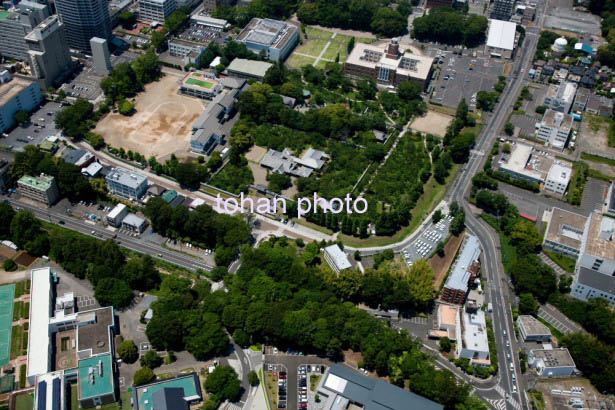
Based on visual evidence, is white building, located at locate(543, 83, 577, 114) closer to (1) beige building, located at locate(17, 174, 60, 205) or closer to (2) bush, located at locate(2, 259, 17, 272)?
(1) beige building, located at locate(17, 174, 60, 205)

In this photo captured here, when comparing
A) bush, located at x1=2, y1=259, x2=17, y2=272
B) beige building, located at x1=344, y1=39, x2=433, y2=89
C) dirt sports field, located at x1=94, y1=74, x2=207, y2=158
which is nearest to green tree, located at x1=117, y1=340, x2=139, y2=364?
bush, located at x1=2, y1=259, x2=17, y2=272

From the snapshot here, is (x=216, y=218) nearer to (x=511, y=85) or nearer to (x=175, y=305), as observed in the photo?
(x=175, y=305)

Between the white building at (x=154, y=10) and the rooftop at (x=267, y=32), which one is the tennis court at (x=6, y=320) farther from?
the white building at (x=154, y=10)

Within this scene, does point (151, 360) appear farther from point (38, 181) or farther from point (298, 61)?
point (298, 61)

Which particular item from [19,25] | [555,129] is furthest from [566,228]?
[19,25]

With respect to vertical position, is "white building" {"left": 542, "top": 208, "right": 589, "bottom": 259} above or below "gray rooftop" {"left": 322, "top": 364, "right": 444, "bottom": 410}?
above
